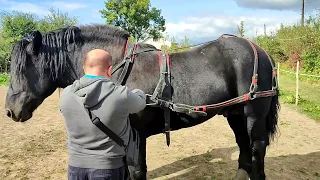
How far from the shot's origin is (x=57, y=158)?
512cm

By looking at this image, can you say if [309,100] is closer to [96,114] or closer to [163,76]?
[163,76]

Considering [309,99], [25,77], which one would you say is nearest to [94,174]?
[25,77]

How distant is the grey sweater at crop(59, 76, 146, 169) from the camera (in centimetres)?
186

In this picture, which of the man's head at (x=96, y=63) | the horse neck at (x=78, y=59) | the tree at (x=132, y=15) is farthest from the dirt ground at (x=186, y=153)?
the tree at (x=132, y=15)

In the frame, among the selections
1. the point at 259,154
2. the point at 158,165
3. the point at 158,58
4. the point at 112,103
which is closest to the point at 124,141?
the point at 112,103

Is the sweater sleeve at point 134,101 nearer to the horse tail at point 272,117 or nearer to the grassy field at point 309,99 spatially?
the horse tail at point 272,117

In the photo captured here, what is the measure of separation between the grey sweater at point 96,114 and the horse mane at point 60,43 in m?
1.10

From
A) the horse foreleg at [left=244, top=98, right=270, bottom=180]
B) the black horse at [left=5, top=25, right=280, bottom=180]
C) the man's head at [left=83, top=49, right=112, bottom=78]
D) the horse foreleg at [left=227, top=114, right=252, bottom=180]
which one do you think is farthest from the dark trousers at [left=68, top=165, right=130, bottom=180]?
the horse foreleg at [left=227, top=114, right=252, bottom=180]

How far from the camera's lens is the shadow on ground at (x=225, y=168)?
4.40 m

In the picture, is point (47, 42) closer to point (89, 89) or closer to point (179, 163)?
point (89, 89)

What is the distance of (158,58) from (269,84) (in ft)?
4.46

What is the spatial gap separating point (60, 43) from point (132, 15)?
135 ft

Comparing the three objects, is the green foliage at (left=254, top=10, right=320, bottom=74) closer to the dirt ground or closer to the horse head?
the dirt ground

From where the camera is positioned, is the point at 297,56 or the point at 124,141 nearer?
the point at 124,141
